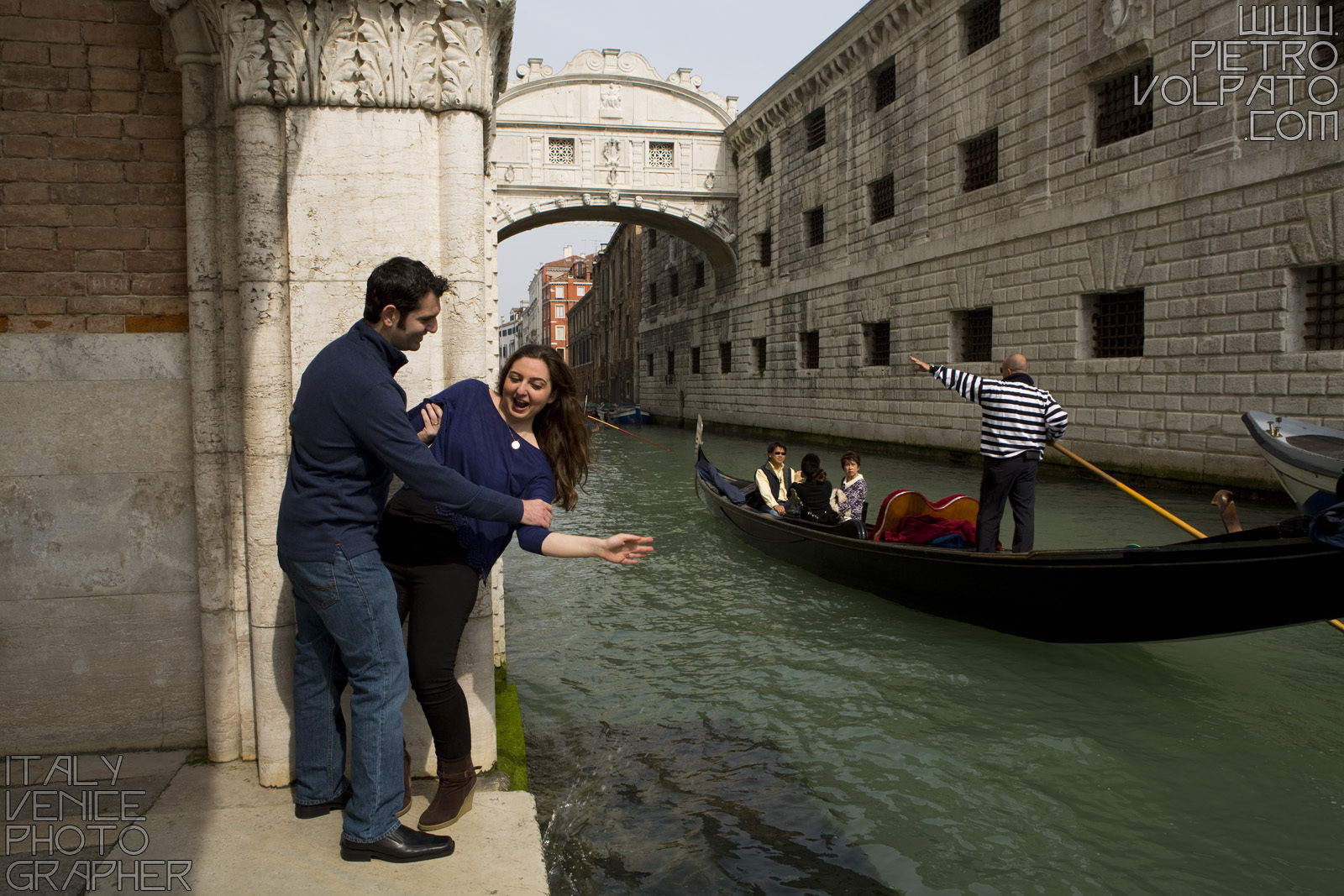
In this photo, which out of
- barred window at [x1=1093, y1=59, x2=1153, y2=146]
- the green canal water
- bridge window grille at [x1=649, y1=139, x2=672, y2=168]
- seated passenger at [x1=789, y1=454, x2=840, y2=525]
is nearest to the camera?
the green canal water

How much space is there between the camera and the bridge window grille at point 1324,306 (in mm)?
8414

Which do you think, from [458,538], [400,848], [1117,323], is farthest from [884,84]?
[400,848]

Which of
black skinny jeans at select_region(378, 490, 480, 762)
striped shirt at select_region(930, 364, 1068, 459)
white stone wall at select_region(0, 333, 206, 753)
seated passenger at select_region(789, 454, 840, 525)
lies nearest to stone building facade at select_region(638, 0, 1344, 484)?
striped shirt at select_region(930, 364, 1068, 459)

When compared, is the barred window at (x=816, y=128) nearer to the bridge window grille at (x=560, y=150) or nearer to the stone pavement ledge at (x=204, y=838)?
the bridge window grille at (x=560, y=150)

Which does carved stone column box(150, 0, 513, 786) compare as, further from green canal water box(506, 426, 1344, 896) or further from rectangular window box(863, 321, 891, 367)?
rectangular window box(863, 321, 891, 367)

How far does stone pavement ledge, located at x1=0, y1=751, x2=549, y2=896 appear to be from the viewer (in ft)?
6.36

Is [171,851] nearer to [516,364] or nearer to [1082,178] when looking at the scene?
[516,364]

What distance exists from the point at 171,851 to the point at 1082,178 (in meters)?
11.8

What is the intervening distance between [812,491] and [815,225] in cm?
1321

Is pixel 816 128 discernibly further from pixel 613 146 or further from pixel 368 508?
pixel 368 508

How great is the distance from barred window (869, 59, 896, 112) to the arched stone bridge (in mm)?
6253

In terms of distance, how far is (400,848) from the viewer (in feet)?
6.64

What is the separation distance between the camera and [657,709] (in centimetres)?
404

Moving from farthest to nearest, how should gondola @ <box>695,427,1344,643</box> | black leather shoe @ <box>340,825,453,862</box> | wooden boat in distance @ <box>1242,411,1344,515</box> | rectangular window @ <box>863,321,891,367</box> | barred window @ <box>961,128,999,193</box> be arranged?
rectangular window @ <box>863,321,891,367</box> → barred window @ <box>961,128,999,193</box> → wooden boat in distance @ <box>1242,411,1344,515</box> → gondola @ <box>695,427,1344,643</box> → black leather shoe @ <box>340,825,453,862</box>
